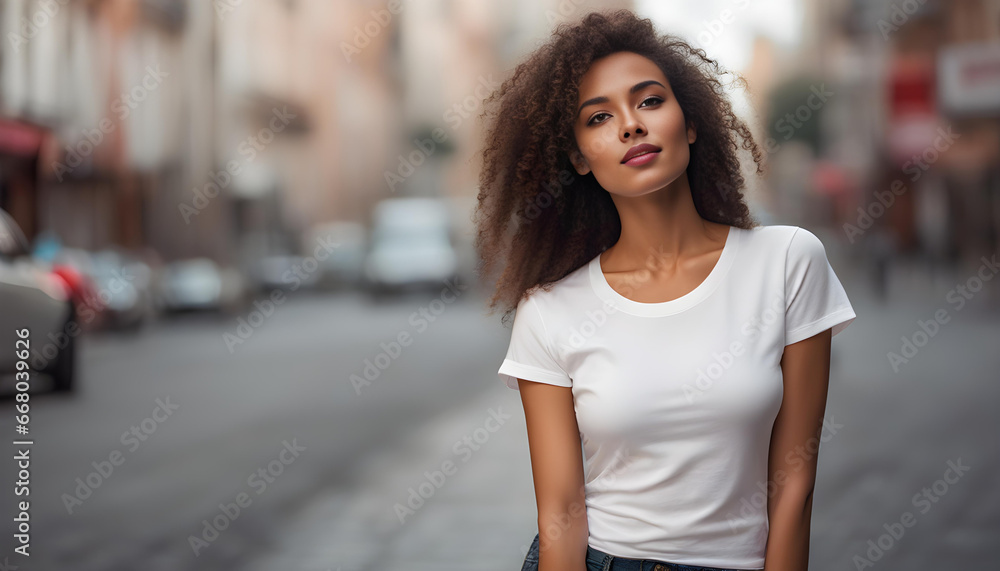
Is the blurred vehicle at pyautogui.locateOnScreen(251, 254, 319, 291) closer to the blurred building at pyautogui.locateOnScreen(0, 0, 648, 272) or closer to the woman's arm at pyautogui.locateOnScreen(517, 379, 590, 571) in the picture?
the blurred building at pyautogui.locateOnScreen(0, 0, 648, 272)

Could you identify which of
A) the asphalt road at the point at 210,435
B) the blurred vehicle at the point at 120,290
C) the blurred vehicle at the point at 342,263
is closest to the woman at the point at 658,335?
the asphalt road at the point at 210,435

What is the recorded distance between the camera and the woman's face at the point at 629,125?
6.25 ft

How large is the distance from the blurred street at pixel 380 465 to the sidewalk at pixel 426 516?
16 millimetres

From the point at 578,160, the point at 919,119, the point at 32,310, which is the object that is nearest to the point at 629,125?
the point at 578,160

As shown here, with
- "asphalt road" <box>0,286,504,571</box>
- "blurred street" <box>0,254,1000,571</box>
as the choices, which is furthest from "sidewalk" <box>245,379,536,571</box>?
"asphalt road" <box>0,286,504,571</box>

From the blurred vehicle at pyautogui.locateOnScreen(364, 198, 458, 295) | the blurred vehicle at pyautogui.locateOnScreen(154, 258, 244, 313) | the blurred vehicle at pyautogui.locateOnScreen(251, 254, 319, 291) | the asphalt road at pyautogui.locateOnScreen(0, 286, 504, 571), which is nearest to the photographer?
the asphalt road at pyautogui.locateOnScreen(0, 286, 504, 571)

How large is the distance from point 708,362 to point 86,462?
6208 mm

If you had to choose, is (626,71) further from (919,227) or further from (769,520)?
(919,227)

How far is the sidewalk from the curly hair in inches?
102

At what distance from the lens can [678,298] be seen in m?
1.84

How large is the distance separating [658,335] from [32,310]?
900 cm

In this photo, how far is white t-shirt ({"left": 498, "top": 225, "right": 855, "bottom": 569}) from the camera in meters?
1.76

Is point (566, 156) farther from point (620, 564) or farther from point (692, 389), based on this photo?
point (620, 564)

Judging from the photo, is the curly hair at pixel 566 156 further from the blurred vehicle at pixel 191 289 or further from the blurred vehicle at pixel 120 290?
the blurred vehicle at pixel 191 289
